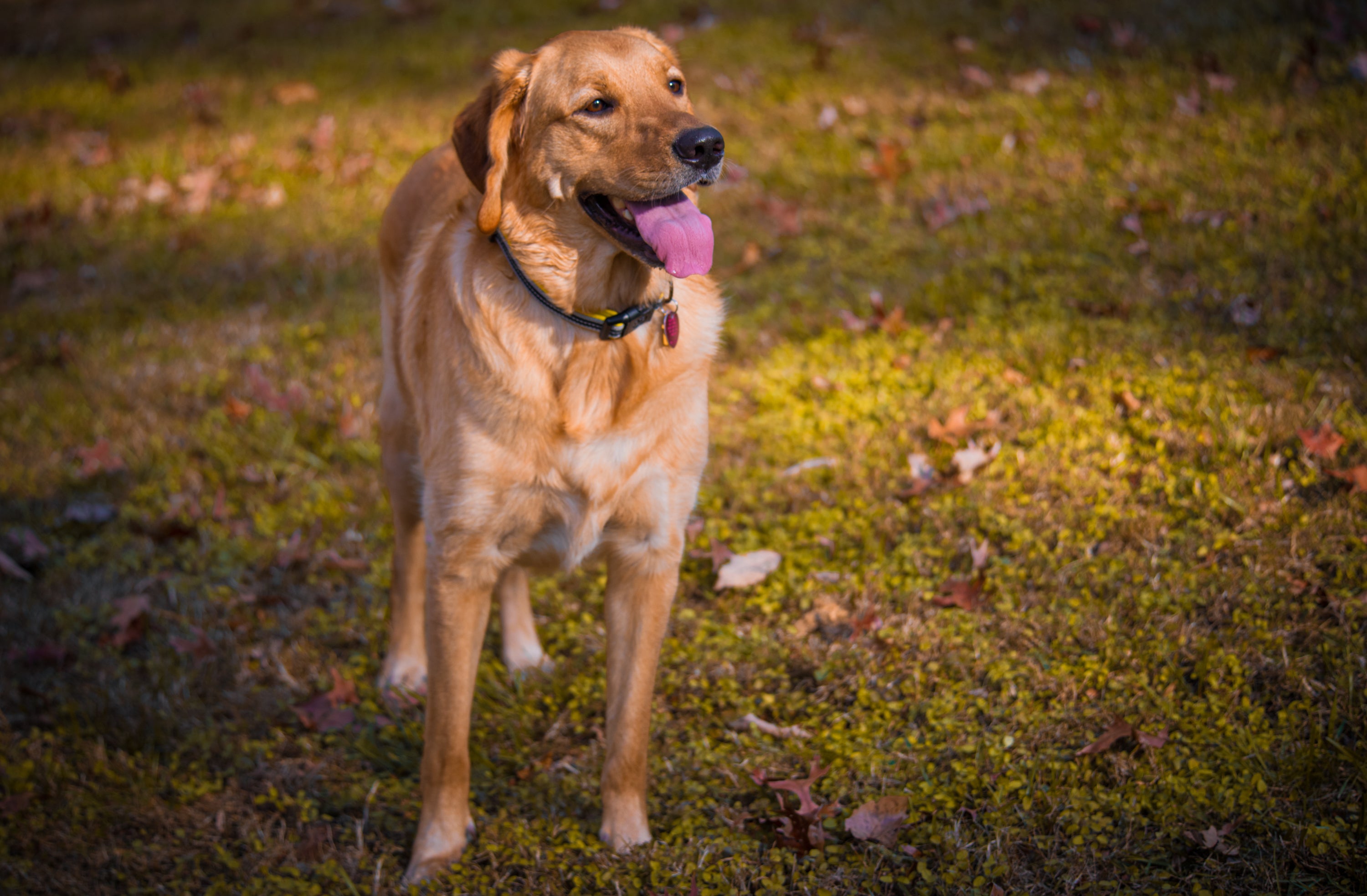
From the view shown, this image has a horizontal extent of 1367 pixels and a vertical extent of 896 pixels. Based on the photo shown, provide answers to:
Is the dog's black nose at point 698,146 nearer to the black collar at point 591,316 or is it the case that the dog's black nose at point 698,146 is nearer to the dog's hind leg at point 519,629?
the black collar at point 591,316

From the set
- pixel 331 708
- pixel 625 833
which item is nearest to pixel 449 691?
pixel 625 833

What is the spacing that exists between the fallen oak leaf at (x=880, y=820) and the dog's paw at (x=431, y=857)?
1080 mm

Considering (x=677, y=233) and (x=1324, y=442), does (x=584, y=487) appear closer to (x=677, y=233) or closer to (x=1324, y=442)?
(x=677, y=233)

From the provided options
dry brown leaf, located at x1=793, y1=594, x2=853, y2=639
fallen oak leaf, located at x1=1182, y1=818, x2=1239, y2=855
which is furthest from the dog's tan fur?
fallen oak leaf, located at x1=1182, y1=818, x2=1239, y2=855

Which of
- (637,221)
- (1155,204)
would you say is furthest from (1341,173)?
(637,221)

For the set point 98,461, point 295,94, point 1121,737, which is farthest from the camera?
point 295,94

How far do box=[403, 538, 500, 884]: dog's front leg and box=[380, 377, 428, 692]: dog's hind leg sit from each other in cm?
72

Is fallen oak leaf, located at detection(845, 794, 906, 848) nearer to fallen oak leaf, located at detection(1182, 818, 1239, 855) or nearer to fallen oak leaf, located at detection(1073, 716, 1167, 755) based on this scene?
fallen oak leaf, located at detection(1073, 716, 1167, 755)

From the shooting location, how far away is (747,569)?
3662 millimetres

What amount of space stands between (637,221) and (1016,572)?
1825 mm

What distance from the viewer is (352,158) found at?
7.58m

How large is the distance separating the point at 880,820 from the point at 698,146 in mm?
1811

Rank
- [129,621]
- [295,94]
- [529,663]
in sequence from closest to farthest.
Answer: [529,663] → [129,621] → [295,94]

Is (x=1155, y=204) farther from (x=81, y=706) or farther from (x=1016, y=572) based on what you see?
(x=81, y=706)
